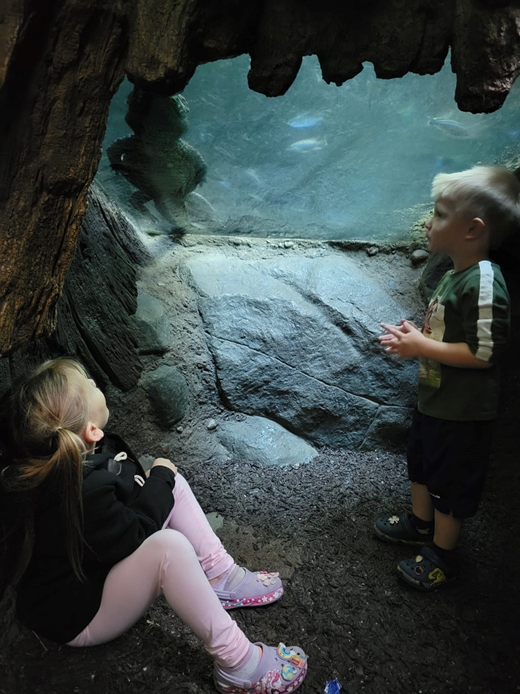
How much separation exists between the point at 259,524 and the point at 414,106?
6.90ft

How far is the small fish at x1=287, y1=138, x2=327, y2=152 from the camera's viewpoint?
2750 millimetres

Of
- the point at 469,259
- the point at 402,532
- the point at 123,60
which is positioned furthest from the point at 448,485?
the point at 123,60

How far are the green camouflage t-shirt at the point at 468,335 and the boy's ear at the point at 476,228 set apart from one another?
0.27 ft

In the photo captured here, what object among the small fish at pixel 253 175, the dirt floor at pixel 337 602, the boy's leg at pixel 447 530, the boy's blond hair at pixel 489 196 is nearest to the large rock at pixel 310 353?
the dirt floor at pixel 337 602

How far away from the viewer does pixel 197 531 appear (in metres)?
1.61

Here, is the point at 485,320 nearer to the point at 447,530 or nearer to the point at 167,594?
the point at 447,530

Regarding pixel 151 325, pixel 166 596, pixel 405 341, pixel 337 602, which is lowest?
pixel 337 602

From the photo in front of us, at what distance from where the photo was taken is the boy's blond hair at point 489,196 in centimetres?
146

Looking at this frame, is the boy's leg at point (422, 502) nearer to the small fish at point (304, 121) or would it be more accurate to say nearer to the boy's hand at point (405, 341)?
the boy's hand at point (405, 341)

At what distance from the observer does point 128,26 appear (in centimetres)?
114

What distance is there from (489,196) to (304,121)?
1.51 meters

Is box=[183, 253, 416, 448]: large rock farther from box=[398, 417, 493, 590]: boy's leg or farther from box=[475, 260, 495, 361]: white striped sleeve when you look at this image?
box=[475, 260, 495, 361]: white striped sleeve

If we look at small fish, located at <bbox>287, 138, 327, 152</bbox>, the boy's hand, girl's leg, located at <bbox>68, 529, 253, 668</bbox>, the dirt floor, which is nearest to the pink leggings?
girl's leg, located at <bbox>68, 529, 253, 668</bbox>

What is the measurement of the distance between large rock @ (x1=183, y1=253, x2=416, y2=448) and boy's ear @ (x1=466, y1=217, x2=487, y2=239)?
3.42 feet
